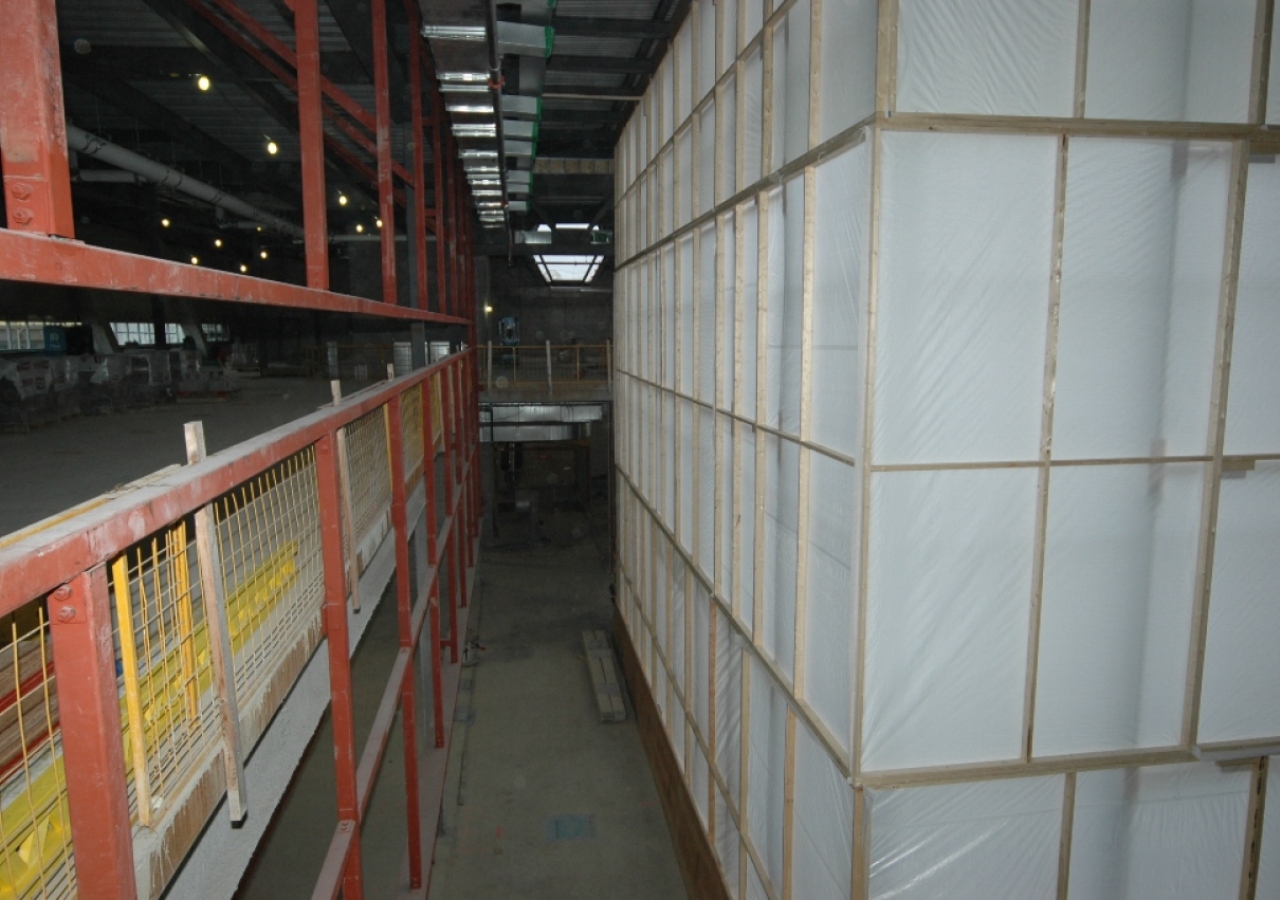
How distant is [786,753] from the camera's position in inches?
256

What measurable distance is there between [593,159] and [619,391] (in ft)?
21.1

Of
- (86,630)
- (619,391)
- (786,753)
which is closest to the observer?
(86,630)

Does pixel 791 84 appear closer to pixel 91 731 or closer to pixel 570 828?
pixel 91 731

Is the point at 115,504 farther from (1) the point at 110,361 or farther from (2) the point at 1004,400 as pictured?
(1) the point at 110,361

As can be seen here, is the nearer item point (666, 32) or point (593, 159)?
point (666, 32)

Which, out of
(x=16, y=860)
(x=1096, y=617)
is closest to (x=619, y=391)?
(x=1096, y=617)

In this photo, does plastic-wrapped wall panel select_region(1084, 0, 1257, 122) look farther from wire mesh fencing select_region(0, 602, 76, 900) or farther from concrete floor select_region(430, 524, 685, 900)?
concrete floor select_region(430, 524, 685, 900)

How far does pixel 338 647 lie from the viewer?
15.7 feet

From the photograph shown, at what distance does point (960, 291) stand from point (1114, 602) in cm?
240

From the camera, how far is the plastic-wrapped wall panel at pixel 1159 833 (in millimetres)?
5645

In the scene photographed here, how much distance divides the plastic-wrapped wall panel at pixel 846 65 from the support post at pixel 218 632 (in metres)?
4.13

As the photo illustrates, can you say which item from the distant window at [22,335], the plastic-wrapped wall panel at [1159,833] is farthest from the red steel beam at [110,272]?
the distant window at [22,335]

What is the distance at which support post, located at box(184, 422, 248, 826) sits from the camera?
2775mm

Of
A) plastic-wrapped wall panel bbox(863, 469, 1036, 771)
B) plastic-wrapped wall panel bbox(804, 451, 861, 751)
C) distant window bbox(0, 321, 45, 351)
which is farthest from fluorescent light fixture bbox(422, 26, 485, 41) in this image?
distant window bbox(0, 321, 45, 351)
